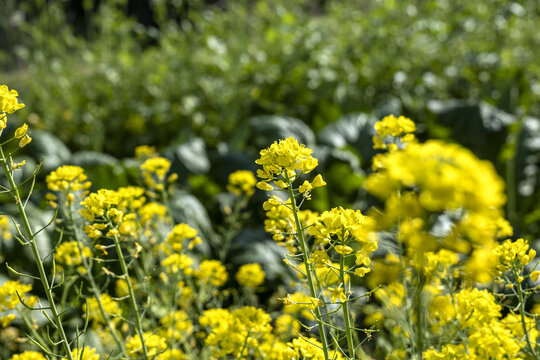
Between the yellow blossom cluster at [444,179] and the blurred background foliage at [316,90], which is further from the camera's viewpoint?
the blurred background foliage at [316,90]

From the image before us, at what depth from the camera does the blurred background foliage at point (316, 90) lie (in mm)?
4195

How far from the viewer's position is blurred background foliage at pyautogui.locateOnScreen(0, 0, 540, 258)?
4195mm

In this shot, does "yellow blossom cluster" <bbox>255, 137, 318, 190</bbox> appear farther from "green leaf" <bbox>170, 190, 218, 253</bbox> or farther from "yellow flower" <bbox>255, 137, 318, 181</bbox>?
"green leaf" <bbox>170, 190, 218, 253</bbox>

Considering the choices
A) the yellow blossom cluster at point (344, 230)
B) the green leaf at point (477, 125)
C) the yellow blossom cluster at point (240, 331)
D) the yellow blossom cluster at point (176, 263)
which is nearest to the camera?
the yellow blossom cluster at point (344, 230)

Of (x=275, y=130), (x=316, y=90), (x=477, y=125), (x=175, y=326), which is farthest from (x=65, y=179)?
(x=316, y=90)

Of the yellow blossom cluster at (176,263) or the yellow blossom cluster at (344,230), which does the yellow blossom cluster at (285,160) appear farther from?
the yellow blossom cluster at (176,263)

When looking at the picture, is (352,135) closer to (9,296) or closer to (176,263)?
(176,263)

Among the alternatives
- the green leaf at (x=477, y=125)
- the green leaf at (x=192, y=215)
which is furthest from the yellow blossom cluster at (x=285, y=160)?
the green leaf at (x=477, y=125)

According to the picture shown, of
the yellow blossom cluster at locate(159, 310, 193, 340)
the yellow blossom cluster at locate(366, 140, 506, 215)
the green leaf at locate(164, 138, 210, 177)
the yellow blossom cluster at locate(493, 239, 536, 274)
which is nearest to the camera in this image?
the yellow blossom cluster at locate(366, 140, 506, 215)

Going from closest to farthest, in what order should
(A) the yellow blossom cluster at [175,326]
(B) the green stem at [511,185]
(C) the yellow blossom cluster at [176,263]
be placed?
1. (A) the yellow blossom cluster at [175,326]
2. (C) the yellow blossom cluster at [176,263]
3. (B) the green stem at [511,185]

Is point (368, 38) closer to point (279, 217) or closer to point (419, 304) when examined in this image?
point (279, 217)

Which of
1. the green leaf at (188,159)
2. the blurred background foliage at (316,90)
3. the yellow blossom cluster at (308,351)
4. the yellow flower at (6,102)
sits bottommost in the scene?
the yellow blossom cluster at (308,351)

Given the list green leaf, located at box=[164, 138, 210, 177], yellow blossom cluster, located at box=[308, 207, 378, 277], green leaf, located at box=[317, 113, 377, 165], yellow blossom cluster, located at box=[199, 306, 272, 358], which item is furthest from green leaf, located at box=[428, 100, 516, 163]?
yellow blossom cluster, located at box=[308, 207, 378, 277]

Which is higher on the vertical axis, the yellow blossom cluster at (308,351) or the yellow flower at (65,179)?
the yellow flower at (65,179)
